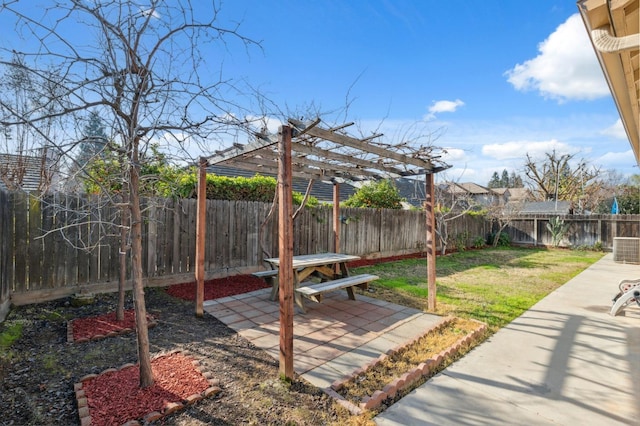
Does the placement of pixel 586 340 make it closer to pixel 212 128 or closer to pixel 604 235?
pixel 212 128

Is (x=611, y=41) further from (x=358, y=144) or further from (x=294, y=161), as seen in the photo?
(x=294, y=161)

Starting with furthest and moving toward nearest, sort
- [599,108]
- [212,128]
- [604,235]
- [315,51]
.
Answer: [604,235] → [599,108] → [315,51] → [212,128]

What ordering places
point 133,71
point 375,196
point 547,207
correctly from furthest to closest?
point 547,207
point 375,196
point 133,71

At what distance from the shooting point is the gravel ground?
1982mm

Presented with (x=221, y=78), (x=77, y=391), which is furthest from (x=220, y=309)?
(x=221, y=78)

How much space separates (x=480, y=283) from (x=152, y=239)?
21.4ft

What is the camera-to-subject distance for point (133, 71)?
2074 millimetres

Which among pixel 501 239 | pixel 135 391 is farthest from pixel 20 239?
pixel 501 239

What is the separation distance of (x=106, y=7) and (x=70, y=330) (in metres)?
3.31

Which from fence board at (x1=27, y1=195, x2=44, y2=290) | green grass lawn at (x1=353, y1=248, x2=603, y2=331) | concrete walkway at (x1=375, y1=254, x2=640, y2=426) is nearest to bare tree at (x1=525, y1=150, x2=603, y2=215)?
green grass lawn at (x1=353, y1=248, x2=603, y2=331)

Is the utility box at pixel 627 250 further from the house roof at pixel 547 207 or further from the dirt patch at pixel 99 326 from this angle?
the dirt patch at pixel 99 326

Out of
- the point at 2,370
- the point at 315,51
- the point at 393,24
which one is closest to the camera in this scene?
the point at 2,370

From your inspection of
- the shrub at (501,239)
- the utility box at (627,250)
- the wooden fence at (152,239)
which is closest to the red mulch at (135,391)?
the wooden fence at (152,239)

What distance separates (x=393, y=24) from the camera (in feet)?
19.2
